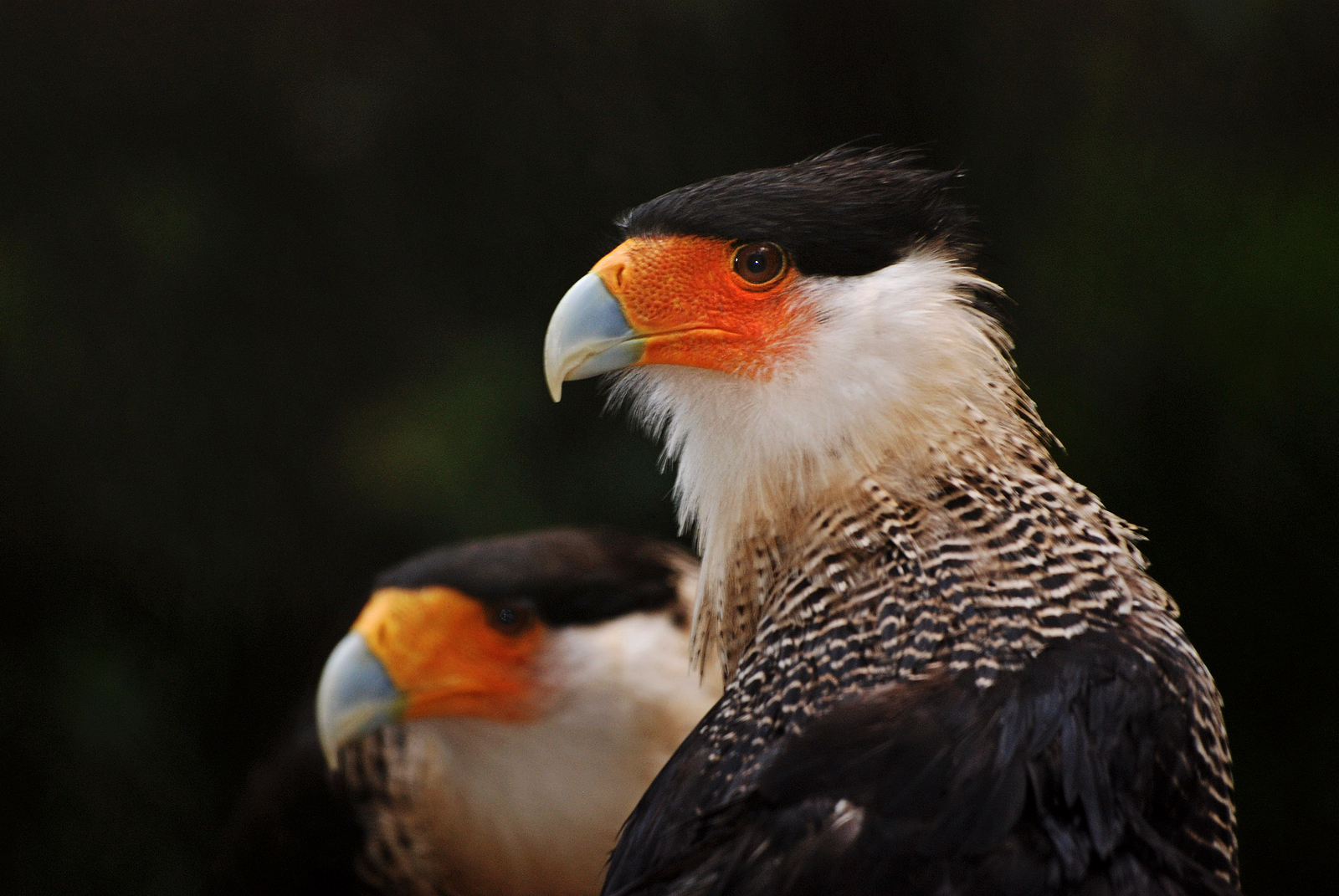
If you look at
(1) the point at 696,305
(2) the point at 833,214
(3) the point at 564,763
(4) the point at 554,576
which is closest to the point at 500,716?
(3) the point at 564,763

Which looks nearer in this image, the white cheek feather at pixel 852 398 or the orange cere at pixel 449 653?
the white cheek feather at pixel 852 398

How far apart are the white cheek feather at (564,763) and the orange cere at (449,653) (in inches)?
1.4

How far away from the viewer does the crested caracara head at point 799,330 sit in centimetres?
118

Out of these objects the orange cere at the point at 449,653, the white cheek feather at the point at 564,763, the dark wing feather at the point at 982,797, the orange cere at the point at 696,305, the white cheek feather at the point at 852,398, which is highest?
the orange cere at the point at 696,305

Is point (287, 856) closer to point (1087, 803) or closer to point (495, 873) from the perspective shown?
point (495, 873)

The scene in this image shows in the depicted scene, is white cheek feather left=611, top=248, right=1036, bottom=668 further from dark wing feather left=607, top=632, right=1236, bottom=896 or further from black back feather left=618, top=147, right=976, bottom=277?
dark wing feather left=607, top=632, right=1236, bottom=896

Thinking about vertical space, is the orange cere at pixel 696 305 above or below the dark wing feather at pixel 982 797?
above

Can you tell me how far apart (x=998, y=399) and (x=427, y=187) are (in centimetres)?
178

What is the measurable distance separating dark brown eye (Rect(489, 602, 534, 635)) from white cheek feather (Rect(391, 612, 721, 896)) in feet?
0.17

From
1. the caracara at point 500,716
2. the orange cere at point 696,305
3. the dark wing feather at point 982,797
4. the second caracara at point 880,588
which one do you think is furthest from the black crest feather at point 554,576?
the dark wing feather at point 982,797

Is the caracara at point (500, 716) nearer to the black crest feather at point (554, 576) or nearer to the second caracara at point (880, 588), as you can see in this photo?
the black crest feather at point (554, 576)

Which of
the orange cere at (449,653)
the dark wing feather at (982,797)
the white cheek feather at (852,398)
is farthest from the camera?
the orange cere at (449,653)

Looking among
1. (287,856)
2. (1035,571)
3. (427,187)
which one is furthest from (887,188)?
(427,187)

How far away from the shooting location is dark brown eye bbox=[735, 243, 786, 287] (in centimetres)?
123
